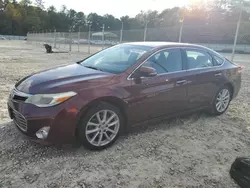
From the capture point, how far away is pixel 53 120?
300 cm

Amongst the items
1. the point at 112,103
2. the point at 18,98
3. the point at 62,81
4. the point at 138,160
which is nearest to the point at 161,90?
the point at 112,103

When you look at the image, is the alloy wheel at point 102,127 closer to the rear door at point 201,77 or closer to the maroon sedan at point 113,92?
the maroon sedan at point 113,92

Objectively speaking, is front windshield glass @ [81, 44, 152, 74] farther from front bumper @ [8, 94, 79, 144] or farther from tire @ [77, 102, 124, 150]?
front bumper @ [8, 94, 79, 144]

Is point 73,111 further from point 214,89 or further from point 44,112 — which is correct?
point 214,89

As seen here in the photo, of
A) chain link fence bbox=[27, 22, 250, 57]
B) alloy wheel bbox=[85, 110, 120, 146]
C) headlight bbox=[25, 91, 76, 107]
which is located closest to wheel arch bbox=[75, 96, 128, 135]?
alloy wheel bbox=[85, 110, 120, 146]

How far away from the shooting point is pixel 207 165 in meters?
3.23

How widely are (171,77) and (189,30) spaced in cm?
1169

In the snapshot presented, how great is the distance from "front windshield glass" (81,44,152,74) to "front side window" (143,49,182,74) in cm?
19

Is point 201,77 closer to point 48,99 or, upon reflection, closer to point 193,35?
point 48,99

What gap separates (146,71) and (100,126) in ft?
3.27

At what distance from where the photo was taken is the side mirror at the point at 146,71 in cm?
356

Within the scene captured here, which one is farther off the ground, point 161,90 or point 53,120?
point 161,90

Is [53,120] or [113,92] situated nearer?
[53,120]

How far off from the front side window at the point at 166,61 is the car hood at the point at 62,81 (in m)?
0.79
